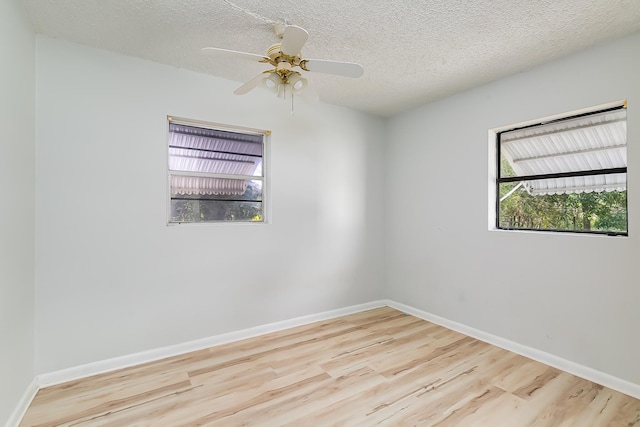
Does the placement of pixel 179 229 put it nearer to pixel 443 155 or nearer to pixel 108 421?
pixel 108 421

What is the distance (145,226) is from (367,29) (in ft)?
7.59

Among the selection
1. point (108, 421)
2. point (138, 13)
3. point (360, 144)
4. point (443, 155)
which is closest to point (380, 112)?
point (360, 144)

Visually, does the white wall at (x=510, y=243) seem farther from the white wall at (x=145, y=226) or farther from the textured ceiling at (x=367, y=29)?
the white wall at (x=145, y=226)

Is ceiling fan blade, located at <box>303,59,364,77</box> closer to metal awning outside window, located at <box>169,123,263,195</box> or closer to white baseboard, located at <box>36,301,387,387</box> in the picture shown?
metal awning outside window, located at <box>169,123,263,195</box>

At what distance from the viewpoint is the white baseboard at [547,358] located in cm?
214

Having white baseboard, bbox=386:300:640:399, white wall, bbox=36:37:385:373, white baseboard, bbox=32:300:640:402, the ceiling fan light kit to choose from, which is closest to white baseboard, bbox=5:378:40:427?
white baseboard, bbox=32:300:640:402

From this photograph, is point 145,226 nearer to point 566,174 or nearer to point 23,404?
point 23,404

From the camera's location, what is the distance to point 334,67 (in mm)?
1867

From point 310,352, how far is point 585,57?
3.28m

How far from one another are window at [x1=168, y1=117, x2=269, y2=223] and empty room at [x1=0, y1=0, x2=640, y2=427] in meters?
0.02

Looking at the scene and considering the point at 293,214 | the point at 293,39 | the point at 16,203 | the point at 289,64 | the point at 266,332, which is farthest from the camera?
the point at 293,214

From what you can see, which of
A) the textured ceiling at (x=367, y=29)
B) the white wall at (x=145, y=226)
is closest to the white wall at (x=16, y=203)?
the white wall at (x=145, y=226)

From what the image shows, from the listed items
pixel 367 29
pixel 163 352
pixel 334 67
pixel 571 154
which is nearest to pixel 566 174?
pixel 571 154

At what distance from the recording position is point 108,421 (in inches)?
71.7
